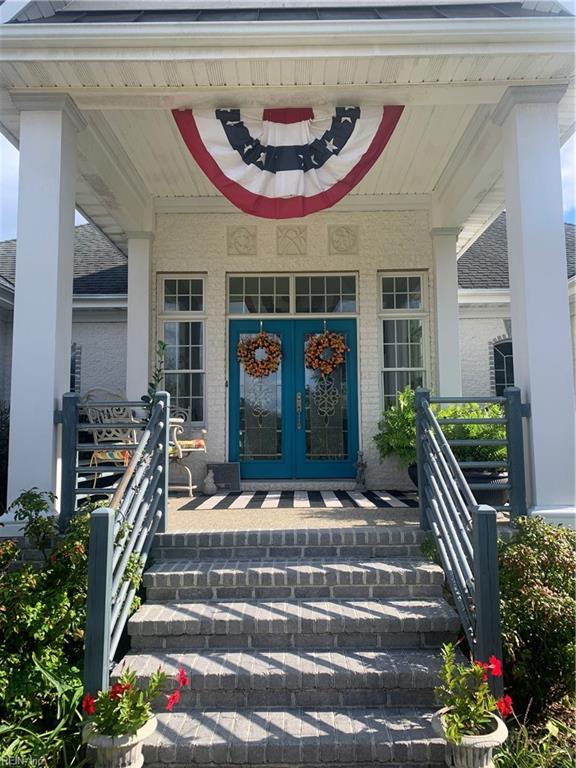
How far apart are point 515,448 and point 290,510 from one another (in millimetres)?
2124

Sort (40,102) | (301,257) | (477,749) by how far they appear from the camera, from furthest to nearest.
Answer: (301,257), (40,102), (477,749)

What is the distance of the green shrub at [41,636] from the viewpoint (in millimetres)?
2787

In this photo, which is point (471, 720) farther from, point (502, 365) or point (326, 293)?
point (502, 365)

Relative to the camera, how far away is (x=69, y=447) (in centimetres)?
411

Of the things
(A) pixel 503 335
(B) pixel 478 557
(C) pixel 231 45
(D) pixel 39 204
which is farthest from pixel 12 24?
(A) pixel 503 335

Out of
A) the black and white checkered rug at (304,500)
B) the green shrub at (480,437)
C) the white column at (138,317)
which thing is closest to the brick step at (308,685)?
the black and white checkered rug at (304,500)

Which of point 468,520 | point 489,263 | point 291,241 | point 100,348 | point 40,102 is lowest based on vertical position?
point 468,520

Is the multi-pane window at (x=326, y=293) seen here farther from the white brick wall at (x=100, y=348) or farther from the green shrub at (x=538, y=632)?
the green shrub at (x=538, y=632)

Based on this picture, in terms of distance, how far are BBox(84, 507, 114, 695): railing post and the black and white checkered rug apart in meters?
2.61

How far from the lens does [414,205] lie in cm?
715

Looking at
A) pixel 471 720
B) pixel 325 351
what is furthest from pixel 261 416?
pixel 471 720

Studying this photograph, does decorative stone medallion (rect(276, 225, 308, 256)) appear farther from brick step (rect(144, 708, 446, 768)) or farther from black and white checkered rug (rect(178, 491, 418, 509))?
brick step (rect(144, 708, 446, 768))

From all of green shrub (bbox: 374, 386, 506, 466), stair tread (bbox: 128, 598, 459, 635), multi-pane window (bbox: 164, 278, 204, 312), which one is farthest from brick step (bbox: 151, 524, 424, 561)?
multi-pane window (bbox: 164, 278, 204, 312)

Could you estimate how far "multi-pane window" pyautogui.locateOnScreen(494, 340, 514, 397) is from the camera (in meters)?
9.97
